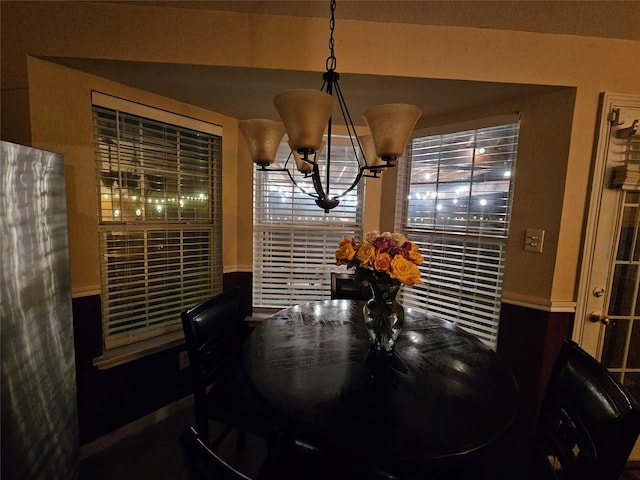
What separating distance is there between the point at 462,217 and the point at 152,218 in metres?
2.23

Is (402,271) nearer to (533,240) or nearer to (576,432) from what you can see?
(576,432)

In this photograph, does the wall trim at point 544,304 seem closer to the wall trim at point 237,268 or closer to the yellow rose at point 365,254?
the yellow rose at point 365,254

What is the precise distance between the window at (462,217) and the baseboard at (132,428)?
1.98m

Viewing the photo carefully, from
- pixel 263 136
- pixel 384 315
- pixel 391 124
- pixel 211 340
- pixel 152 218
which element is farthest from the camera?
pixel 152 218

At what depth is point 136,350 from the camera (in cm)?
190

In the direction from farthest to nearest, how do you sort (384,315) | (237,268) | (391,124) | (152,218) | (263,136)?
(237,268), (152,218), (263,136), (384,315), (391,124)

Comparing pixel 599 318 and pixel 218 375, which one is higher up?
pixel 599 318

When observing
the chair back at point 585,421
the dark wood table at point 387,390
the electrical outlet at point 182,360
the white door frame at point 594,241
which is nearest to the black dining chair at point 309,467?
the dark wood table at point 387,390

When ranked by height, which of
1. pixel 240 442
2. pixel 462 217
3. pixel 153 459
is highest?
pixel 462 217

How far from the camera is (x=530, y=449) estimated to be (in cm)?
115

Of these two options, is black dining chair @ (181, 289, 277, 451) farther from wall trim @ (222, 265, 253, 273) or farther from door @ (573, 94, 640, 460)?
door @ (573, 94, 640, 460)

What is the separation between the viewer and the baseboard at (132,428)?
1.74 metres

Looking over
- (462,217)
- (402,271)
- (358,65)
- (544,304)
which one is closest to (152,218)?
(358,65)

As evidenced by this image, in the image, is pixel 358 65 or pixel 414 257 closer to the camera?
pixel 414 257
